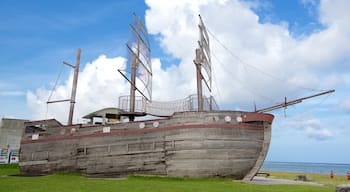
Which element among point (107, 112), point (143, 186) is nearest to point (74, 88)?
point (107, 112)

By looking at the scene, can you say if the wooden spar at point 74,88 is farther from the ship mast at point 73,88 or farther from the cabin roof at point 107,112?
the cabin roof at point 107,112

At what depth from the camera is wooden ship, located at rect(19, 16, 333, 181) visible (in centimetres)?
1747

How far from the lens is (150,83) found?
30.4 meters

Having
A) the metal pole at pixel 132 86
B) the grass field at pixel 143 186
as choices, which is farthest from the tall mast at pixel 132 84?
the grass field at pixel 143 186

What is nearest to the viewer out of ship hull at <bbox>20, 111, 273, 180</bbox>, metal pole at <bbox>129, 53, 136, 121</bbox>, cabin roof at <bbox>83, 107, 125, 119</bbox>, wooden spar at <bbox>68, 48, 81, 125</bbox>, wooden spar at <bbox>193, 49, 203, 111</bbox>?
ship hull at <bbox>20, 111, 273, 180</bbox>

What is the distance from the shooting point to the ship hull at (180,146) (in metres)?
17.4

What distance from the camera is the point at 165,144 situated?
18219 mm

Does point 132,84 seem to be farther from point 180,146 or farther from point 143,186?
point 143,186

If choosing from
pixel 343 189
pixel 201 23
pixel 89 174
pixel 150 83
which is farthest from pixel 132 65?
pixel 343 189

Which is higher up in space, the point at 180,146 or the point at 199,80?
the point at 199,80

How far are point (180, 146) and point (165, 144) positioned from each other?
1013 millimetres

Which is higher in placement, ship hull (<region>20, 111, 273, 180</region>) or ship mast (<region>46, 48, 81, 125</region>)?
ship mast (<region>46, 48, 81, 125</region>)

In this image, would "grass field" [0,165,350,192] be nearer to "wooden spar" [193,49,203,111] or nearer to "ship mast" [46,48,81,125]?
"wooden spar" [193,49,203,111]

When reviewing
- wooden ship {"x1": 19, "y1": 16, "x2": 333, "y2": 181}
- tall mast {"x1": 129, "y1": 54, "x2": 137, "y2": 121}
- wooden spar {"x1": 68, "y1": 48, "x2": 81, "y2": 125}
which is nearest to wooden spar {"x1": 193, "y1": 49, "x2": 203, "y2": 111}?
wooden ship {"x1": 19, "y1": 16, "x2": 333, "y2": 181}
